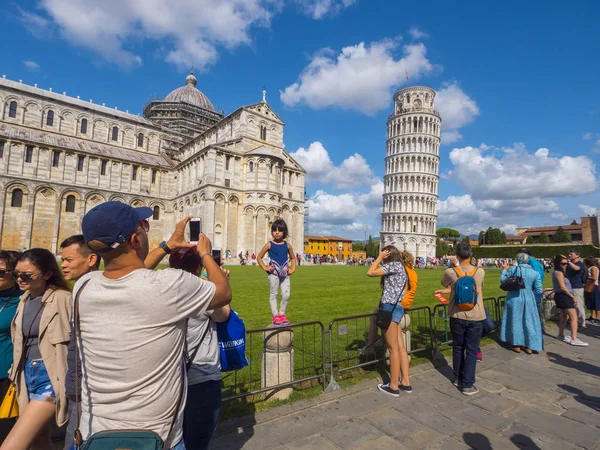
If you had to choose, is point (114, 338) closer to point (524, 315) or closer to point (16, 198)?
point (524, 315)

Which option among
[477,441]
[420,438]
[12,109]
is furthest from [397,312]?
[12,109]

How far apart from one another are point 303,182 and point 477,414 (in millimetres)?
39624

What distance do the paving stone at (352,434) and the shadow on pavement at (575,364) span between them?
177 inches

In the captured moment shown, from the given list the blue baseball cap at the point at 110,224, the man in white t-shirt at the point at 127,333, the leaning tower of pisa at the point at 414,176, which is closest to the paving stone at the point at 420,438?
the man in white t-shirt at the point at 127,333

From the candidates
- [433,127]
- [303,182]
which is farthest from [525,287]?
[433,127]

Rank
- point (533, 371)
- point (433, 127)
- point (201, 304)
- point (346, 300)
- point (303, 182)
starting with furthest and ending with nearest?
point (433, 127)
point (303, 182)
point (346, 300)
point (533, 371)
point (201, 304)

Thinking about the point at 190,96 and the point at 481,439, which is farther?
the point at 190,96

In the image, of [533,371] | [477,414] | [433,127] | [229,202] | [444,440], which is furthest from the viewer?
[433,127]

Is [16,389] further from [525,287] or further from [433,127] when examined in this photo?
[433,127]

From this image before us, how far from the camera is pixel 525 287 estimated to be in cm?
652

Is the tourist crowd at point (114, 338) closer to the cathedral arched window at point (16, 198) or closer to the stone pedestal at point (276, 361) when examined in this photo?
the stone pedestal at point (276, 361)

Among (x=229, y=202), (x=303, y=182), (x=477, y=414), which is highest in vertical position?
(x=303, y=182)

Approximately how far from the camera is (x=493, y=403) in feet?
13.9

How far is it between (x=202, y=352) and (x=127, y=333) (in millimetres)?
859
